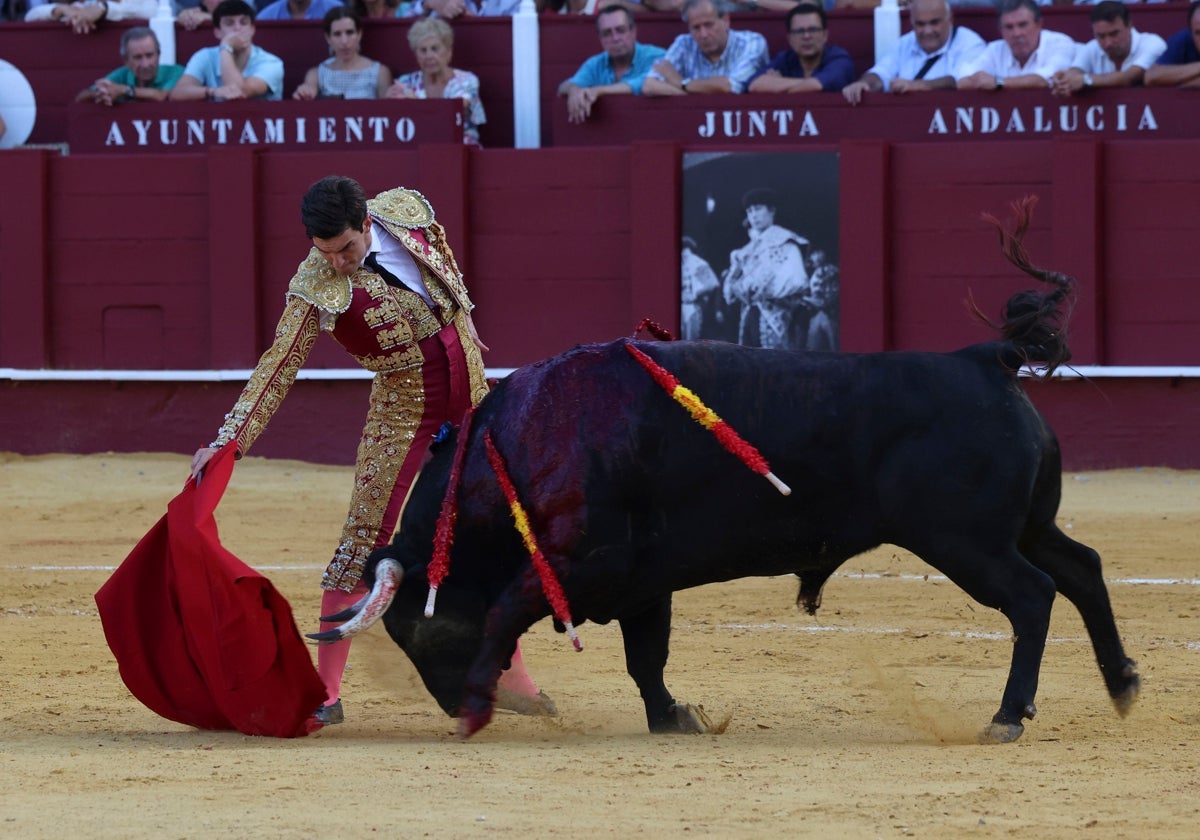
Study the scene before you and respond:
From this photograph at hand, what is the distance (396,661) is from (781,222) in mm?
4452

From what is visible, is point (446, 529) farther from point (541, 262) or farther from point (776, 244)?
point (541, 262)

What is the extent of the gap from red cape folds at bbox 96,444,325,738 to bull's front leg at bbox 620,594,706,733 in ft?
2.12

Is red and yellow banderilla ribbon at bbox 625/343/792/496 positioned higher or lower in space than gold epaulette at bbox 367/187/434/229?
lower

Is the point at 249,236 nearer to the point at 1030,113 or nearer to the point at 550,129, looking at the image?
the point at 550,129

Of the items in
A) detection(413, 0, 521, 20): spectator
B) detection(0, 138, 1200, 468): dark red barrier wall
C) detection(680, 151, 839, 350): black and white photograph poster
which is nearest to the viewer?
detection(0, 138, 1200, 468): dark red barrier wall

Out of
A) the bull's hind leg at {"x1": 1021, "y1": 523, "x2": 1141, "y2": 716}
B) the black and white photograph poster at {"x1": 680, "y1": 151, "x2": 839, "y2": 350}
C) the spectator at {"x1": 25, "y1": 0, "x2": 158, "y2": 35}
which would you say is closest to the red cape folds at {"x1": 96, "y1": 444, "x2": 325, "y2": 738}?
the bull's hind leg at {"x1": 1021, "y1": 523, "x2": 1141, "y2": 716}

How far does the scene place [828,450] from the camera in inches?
146

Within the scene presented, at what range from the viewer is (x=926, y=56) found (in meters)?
8.02

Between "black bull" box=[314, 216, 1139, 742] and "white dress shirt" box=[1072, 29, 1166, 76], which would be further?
"white dress shirt" box=[1072, 29, 1166, 76]

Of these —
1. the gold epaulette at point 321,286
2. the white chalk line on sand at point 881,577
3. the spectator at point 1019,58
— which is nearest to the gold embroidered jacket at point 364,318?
the gold epaulette at point 321,286

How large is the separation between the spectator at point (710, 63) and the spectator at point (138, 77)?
87.2 inches

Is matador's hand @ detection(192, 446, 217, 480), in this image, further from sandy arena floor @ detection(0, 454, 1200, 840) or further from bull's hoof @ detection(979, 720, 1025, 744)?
bull's hoof @ detection(979, 720, 1025, 744)

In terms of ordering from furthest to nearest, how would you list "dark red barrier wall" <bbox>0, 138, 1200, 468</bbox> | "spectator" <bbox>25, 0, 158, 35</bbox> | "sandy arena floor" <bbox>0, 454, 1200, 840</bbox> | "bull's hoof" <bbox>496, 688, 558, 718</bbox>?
1. "spectator" <bbox>25, 0, 158, 35</bbox>
2. "dark red barrier wall" <bbox>0, 138, 1200, 468</bbox>
3. "bull's hoof" <bbox>496, 688, 558, 718</bbox>
4. "sandy arena floor" <bbox>0, 454, 1200, 840</bbox>

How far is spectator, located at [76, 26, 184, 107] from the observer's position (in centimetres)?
855
